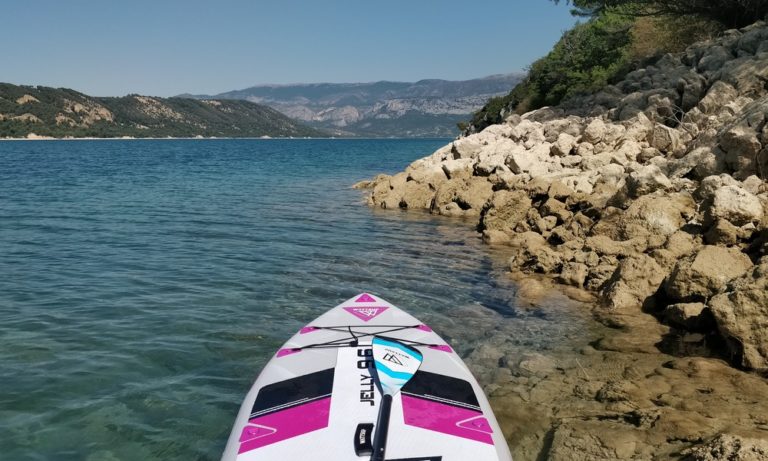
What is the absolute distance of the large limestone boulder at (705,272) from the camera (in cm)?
787

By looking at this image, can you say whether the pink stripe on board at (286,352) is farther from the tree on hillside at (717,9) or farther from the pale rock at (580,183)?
the tree on hillside at (717,9)

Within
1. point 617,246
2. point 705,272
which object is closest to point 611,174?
point 617,246

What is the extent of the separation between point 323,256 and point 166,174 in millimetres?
28528

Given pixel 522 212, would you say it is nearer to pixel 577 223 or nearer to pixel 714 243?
pixel 577 223

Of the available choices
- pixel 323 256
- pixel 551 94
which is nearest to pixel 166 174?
pixel 551 94

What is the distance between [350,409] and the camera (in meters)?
4.77

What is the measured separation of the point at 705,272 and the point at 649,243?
2.68 metres

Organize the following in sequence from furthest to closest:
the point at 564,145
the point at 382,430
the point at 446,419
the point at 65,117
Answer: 1. the point at 65,117
2. the point at 564,145
3. the point at 446,419
4. the point at 382,430

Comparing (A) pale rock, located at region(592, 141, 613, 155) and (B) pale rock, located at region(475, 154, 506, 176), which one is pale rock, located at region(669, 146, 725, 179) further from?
(B) pale rock, located at region(475, 154, 506, 176)

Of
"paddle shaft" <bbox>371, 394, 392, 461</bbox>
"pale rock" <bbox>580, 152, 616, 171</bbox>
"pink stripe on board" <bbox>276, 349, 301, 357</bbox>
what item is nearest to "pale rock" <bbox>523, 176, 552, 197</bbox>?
"pale rock" <bbox>580, 152, 616, 171</bbox>

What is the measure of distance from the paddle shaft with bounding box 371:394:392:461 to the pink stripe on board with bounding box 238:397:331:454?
0.45 metres

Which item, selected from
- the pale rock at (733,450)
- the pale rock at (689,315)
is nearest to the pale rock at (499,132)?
the pale rock at (689,315)

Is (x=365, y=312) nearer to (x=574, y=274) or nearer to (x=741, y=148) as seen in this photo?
(x=574, y=274)

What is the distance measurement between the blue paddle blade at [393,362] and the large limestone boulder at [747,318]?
Answer: 377 cm
